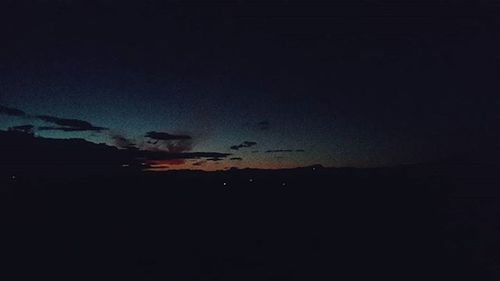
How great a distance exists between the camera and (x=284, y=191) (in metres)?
14.4

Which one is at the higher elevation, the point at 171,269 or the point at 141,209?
the point at 141,209

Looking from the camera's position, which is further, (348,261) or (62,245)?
(348,261)

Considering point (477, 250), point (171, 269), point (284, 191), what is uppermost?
point (284, 191)

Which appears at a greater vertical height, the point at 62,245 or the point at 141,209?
the point at 141,209

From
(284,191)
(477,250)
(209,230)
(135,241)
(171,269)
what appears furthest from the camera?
(284,191)

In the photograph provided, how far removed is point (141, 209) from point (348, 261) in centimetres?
474

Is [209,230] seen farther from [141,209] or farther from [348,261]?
[348,261]

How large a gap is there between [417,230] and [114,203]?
7167 millimetres

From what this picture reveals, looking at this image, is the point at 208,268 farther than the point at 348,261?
No

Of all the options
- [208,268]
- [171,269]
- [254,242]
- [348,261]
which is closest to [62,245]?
[171,269]

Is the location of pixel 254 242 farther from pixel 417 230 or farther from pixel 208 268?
pixel 417 230

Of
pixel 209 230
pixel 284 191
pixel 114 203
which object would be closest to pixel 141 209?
pixel 114 203

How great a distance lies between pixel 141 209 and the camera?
12.3 metres

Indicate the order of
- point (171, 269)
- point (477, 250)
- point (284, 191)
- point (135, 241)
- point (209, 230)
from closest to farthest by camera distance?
point (477, 250) → point (171, 269) → point (135, 241) → point (209, 230) → point (284, 191)
